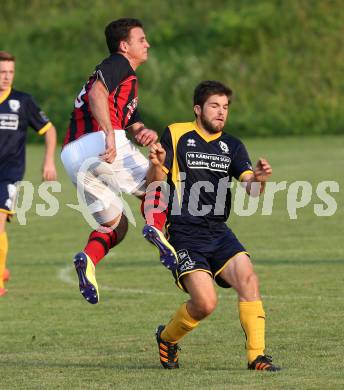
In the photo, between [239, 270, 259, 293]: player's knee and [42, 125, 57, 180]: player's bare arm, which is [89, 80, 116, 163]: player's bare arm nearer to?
[239, 270, 259, 293]: player's knee

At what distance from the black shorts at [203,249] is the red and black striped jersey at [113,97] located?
1.25 metres

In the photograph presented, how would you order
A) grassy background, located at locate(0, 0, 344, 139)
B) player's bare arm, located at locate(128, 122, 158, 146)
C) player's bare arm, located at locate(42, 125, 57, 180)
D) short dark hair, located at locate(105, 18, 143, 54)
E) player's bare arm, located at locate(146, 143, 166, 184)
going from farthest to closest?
1. grassy background, located at locate(0, 0, 344, 139)
2. player's bare arm, located at locate(42, 125, 57, 180)
3. short dark hair, located at locate(105, 18, 143, 54)
4. player's bare arm, located at locate(128, 122, 158, 146)
5. player's bare arm, located at locate(146, 143, 166, 184)

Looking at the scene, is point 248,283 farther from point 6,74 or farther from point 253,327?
point 6,74

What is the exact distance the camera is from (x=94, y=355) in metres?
9.66

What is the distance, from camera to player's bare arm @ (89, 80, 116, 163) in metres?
9.21

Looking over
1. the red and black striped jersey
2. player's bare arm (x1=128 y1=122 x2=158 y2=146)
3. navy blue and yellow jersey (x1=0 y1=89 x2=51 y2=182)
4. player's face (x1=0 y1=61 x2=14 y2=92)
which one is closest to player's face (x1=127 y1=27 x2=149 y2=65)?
the red and black striped jersey

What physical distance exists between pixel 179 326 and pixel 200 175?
1.05 m

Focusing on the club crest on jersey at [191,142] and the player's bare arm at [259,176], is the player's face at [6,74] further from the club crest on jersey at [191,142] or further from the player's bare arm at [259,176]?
the player's bare arm at [259,176]

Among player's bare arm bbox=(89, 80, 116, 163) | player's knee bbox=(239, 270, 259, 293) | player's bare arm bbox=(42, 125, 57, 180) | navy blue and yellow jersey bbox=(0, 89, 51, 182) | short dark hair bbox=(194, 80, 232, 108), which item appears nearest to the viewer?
player's knee bbox=(239, 270, 259, 293)

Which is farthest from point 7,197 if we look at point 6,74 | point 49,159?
point 6,74

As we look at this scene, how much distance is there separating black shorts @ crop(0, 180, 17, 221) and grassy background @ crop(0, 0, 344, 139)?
29.2m

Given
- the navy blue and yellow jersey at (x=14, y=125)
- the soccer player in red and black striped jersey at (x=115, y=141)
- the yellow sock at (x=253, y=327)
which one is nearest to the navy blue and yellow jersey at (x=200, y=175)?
the soccer player in red and black striped jersey at (x=115, y=141)

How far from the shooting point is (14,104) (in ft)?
43.7

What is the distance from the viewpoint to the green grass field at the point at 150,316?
8.53 metres
